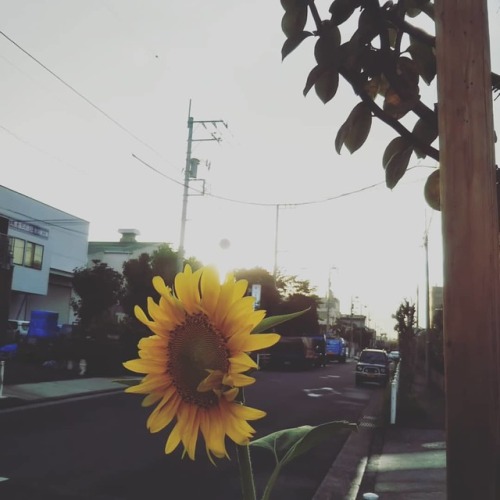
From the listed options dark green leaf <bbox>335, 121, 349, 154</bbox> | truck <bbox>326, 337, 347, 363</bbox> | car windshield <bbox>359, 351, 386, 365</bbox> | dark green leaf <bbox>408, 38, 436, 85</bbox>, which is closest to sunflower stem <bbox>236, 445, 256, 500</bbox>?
dark green leaf <bbox>335, 121, 349, 154</bbox>

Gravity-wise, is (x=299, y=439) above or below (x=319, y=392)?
above

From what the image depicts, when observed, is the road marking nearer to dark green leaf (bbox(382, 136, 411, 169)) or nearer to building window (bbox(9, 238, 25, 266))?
dark green leaf (bbox(382, 136, 411, 169))

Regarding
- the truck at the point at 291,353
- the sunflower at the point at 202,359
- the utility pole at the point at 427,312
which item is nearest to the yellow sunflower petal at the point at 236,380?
the sunflower at the point at 202,359

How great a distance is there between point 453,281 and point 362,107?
586mm

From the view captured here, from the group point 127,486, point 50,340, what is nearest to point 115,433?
point 127,486

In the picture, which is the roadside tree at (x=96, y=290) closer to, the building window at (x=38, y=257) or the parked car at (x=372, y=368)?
the building window at (x=38, y=257)

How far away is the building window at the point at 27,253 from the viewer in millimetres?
36688

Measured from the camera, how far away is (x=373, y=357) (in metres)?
27.2

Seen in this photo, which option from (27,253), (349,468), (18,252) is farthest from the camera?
(27,253)

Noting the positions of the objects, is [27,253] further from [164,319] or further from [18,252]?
[164,319]

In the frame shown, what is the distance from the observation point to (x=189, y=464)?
8.30 metres

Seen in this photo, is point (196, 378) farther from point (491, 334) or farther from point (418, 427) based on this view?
point (418, 427)

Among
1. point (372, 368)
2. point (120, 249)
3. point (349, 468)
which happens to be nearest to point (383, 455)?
point (349, 468)

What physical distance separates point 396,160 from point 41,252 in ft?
135
